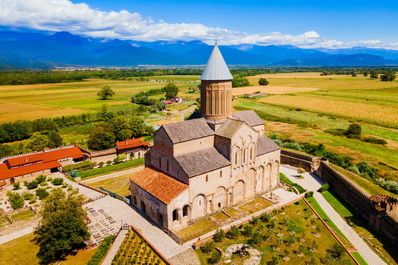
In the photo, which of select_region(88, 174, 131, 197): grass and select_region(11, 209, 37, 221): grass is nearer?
select_region(11, 209, 37, 221): grass

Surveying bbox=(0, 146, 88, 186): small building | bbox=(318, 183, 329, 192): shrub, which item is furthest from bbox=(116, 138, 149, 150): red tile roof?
bbox=(318, 183, 329, 192): shrub

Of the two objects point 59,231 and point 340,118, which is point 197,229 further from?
point 340,118

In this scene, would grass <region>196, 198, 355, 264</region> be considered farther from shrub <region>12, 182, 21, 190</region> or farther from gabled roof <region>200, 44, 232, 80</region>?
shrub <region>12, 182, 21, 190</region>

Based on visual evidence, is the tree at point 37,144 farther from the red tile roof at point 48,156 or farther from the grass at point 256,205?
the grass at point 256,205

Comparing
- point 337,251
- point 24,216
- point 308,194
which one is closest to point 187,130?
point 308,194

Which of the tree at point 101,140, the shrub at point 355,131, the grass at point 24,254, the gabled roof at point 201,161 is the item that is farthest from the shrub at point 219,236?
the shrub at point 355,131
